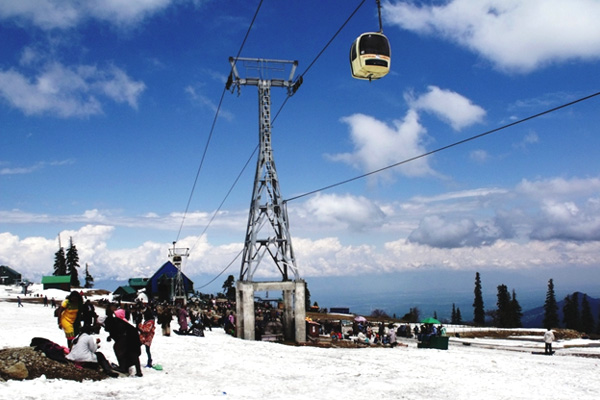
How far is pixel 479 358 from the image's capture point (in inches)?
960

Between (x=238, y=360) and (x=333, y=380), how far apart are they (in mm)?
4773

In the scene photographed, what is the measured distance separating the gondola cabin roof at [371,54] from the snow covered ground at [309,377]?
→ 10716mm

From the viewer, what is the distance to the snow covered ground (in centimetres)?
1256

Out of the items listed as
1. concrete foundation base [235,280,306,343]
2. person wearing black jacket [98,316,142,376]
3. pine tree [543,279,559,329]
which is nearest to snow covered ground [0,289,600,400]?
person wearing black jacket [98,316,142,376]

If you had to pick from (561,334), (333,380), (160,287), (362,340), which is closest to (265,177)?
(362,340)

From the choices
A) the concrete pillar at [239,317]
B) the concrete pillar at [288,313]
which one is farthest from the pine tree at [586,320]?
the concrete pillar at [239,317]

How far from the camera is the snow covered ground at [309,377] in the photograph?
41.2ft

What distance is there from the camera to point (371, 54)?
752 inches

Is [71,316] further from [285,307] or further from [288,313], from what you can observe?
[288,313]

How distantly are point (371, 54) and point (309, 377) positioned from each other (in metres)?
11.3

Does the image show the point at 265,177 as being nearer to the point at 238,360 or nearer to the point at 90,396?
the point at 238,360

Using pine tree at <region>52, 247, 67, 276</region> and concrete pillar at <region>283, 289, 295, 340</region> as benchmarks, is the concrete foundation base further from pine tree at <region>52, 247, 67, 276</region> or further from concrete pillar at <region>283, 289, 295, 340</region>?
pine tree at <region>52, 247, 67, 276</region>

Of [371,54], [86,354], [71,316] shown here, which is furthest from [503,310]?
[86,354]

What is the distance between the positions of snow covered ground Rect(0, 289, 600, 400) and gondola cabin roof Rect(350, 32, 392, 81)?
10716 millimetres
